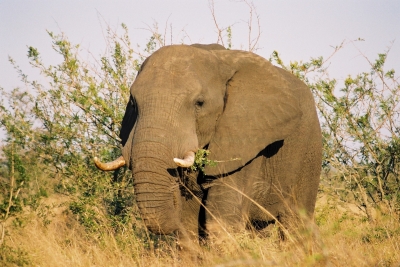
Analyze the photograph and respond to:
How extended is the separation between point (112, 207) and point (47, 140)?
126cm

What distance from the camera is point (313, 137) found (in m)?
8.88

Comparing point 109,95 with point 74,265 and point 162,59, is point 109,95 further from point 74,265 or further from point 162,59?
point 74,265

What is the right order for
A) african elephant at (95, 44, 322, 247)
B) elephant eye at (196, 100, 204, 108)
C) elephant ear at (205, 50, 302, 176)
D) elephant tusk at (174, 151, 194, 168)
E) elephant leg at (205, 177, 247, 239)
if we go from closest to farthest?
elephant tusk at (174, 151, 194, 168) < african elephant at (95, 44, 322, 247) < elephant eye at (196, 100, 204, 108) < elephant leg at (205, 177, 247, 239) < elephant ear at (205, 50, 302, 176)

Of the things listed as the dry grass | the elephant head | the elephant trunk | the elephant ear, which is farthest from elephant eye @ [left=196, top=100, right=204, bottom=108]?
the dry grass

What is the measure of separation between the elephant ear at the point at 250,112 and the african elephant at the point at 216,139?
11mm

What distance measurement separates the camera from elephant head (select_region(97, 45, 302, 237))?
21.5 ft

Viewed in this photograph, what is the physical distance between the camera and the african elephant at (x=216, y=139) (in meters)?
6.60

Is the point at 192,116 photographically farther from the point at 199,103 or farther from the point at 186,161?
the point at 186,161

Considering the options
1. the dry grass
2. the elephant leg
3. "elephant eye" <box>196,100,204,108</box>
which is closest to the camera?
the dry grass

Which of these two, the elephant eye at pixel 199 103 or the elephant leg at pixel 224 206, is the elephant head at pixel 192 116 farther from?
the elephant leg at pixel 224 206

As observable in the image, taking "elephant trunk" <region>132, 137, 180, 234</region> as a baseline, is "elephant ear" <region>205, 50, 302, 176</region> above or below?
above

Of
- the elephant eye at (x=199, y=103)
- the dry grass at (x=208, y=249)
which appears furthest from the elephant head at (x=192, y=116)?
the dry grass at (x=208, y=249)

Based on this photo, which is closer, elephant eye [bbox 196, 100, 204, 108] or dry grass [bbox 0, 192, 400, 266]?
dry grass [bbox 0, 192, 400, 266]

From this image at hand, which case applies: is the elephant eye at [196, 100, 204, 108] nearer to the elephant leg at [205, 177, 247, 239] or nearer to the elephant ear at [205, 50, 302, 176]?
the elephant ear at [205, 50, 302, 176]
